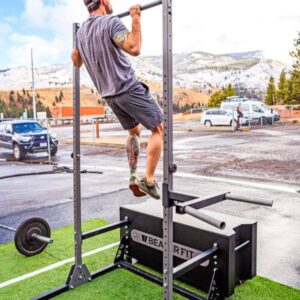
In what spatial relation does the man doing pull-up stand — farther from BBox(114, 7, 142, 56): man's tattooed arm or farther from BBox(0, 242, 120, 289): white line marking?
BBox(0, 242, 120, 289): white line marking

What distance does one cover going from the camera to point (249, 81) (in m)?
15.7

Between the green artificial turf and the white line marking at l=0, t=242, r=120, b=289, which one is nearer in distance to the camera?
the green artificial turf

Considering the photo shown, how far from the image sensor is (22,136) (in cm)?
679

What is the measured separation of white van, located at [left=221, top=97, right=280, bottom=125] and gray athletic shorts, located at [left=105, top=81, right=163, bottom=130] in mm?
12216

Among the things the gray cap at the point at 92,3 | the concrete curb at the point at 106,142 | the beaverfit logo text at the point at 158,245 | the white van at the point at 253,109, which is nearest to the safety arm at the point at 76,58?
the gray cap at the point at 92,3

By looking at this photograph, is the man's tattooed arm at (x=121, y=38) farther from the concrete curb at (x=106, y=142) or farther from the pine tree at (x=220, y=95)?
the pine tree at (x=220, y=95)

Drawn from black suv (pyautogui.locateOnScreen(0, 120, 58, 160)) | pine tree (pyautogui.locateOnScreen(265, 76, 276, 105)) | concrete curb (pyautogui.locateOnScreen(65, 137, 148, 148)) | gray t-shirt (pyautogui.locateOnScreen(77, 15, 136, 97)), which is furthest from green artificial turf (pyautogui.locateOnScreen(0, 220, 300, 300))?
pine tree (pyautogui.locateOnScreen(265, 76, 276, 105))

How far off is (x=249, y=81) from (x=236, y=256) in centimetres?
1455

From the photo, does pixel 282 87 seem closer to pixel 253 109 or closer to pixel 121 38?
pixel 253 109

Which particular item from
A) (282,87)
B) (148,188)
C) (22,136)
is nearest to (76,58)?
(148,188)

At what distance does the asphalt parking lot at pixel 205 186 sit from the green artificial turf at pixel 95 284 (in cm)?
22

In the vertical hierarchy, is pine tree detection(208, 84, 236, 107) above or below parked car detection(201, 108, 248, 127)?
above

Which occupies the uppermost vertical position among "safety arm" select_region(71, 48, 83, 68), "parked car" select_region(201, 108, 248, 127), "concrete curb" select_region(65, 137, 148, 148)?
"safety arm" select_region(71, 48, 83, 68)

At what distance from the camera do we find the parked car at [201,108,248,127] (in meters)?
13.3
